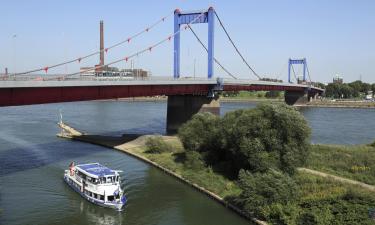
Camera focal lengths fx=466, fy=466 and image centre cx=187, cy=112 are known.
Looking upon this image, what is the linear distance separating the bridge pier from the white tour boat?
3347 centimetres

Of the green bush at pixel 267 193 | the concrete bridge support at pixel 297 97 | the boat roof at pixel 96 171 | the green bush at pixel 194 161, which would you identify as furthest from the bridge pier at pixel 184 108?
the concrete bridge support at pixel 297 97

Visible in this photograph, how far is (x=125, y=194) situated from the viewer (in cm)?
3503

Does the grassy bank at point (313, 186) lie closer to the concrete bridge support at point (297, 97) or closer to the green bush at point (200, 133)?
the green bush at point (200, 133)

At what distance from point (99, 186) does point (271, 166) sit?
12428 mm

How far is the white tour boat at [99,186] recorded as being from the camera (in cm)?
3237

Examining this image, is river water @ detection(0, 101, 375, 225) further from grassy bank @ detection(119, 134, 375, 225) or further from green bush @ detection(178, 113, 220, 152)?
green bush @ detection(178, 113, 220, 152)

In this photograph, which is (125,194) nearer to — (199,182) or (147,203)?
(147,203)

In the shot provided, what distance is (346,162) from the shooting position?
4016cm

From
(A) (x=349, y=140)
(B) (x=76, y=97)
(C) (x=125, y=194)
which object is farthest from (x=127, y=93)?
(A) (x=349, y=140)

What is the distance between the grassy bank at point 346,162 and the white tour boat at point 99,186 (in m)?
16.5

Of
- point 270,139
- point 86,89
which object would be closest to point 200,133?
point 270,139

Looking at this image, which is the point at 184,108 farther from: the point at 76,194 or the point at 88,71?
the point at 76,194

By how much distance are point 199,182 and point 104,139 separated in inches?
1040

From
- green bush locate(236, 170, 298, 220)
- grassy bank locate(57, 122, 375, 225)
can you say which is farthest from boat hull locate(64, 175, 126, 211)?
green bush locate(236, 170, 298, 220)
